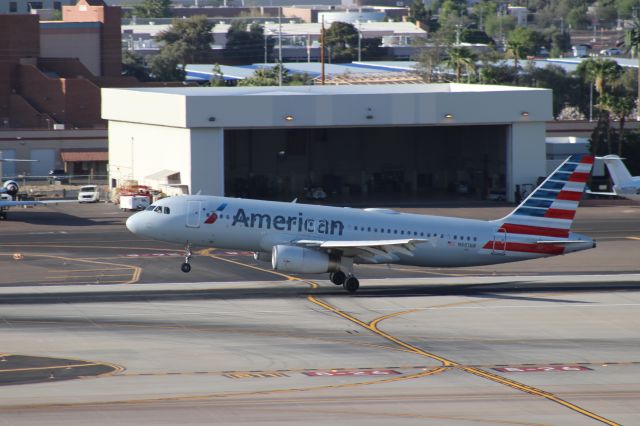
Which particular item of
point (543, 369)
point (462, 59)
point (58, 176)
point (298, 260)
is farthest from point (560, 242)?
point (462, 59)

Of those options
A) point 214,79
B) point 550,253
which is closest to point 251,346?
point 550,253

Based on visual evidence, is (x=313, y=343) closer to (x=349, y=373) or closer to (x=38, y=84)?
(x=349, y=373)

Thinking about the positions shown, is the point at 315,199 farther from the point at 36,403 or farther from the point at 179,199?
the point at 36,403

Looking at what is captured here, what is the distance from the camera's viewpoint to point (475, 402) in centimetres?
3588

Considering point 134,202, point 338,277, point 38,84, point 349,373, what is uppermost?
point 38,84

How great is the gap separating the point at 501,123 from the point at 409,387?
71.3 meters

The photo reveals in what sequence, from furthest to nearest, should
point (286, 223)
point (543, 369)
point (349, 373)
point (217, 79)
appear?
point (217, 79) < point (286, 223) < point (543, 369) < point (349, 373)

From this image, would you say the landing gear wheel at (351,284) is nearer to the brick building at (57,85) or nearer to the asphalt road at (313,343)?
the asphalt road at (313,343)

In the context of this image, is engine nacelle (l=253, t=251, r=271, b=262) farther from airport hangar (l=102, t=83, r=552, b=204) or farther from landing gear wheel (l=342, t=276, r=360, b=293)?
airport hangar (l=102, t=83, r=552, b=204)

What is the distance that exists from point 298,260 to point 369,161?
64.8 metres

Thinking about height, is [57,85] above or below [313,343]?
above

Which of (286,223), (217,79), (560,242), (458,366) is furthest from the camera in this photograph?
(217,79)

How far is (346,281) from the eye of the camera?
5759 centimetres

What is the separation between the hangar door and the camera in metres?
114
